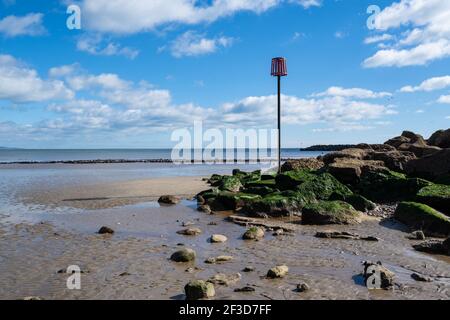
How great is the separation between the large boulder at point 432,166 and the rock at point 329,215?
24.4ft

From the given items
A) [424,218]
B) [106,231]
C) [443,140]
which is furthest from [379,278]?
[443,140]

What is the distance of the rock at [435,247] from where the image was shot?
10.5 meters

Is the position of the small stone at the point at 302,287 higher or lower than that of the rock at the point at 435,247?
lower

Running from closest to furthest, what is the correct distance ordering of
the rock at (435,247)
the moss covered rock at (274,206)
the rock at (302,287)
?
1. the rock at (302,287)
2. the rock at (435,247)
3. the moss covered rock at (274,206)

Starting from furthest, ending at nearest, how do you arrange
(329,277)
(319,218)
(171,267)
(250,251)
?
(319,218) < (250,251) < (171,267) < (329,277)

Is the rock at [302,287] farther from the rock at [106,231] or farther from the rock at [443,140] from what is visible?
the rock at [443,140]

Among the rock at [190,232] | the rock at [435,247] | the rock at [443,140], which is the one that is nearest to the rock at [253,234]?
the rock at [190,232]

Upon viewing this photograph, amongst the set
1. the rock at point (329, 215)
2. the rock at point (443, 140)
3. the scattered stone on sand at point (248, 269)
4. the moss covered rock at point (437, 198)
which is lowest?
the scattered stone on sand at point (248, 269)

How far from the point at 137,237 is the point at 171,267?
11.7 feet

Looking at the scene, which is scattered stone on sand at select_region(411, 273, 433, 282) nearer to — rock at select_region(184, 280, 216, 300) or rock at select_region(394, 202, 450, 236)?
rock at select_region(184, 280, 216, 300)

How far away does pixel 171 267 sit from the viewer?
9586 millimetres
